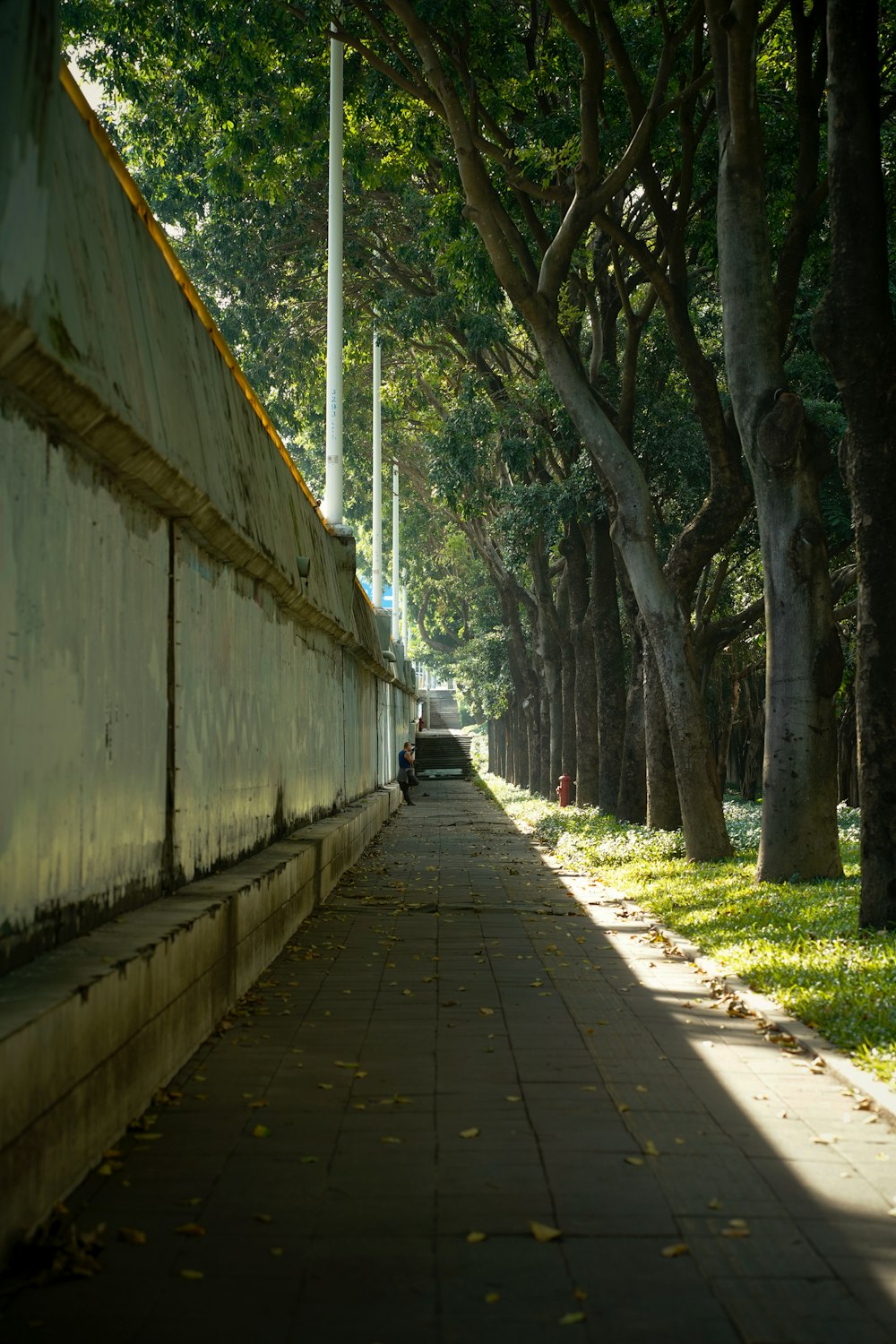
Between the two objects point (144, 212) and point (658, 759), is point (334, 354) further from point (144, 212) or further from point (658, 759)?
point (144, 212)

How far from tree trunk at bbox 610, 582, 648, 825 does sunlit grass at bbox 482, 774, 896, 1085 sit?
77cm

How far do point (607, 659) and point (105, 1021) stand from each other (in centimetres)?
1721

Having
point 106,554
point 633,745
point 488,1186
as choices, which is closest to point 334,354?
point 633,745

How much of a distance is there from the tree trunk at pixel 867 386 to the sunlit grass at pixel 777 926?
2.07 ft

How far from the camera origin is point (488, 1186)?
15.1 ft

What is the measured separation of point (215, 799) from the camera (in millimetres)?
8398

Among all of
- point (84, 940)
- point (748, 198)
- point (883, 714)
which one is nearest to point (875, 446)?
point (883, 714)

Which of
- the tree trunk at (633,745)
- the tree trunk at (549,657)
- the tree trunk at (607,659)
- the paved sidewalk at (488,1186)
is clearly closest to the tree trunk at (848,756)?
the tree trunk at (607,659)

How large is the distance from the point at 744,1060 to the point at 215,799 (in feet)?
11.5

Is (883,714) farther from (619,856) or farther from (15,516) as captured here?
(619,856)

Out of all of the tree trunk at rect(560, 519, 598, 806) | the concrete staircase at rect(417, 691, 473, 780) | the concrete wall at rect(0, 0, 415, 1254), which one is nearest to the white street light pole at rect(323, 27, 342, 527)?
the tree trunk at rect(560, 519, 598, 806)

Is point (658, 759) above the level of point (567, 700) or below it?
below

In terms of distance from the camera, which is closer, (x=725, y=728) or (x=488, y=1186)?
(x=488, y=1186)

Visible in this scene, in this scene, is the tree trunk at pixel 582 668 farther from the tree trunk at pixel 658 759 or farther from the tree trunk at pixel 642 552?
the tree trunk at pixel 642 552
